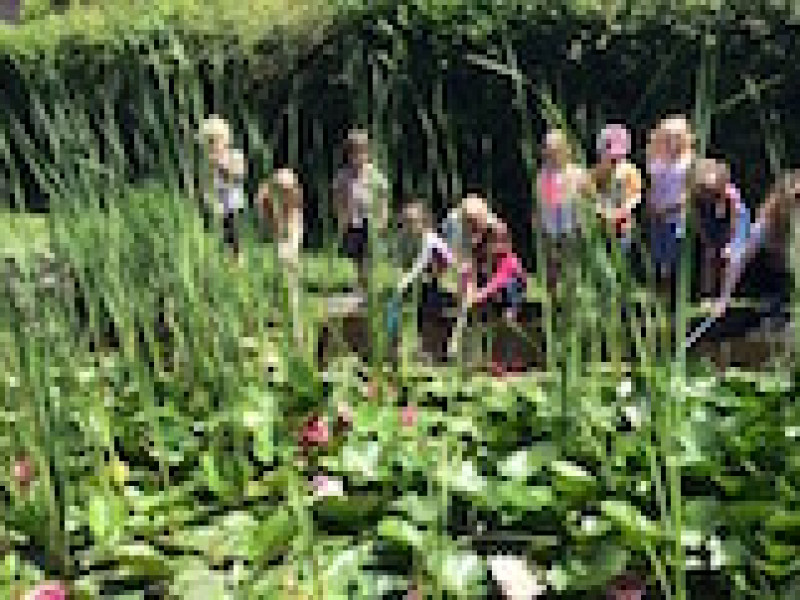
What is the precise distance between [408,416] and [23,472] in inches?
24.8

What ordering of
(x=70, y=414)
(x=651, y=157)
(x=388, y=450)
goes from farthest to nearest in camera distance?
(x=651, y=157) < (x=70, y=414) < (x=388, y=450)

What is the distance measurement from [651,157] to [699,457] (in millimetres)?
3661

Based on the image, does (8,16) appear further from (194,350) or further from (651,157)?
(194,350)

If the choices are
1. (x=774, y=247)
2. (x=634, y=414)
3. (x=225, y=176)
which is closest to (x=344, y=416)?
(x=634, y=414)

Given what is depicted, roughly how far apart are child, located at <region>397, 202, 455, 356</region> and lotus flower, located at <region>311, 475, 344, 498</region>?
0.77 meters

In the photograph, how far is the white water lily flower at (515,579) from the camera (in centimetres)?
229

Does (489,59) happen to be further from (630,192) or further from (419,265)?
(419,265)

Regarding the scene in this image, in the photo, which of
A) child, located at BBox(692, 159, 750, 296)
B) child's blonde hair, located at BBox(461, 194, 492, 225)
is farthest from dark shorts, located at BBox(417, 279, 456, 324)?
child, located at BBox(692, 159, 750, 296)

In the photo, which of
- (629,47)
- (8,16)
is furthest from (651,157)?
(8,16)

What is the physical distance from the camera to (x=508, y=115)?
1120 centimetres

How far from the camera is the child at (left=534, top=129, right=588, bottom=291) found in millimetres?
2914

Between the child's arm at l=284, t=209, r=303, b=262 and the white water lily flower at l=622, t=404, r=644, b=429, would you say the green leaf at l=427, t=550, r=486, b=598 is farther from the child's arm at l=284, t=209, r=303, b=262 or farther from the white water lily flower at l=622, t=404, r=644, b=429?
Answer: the child's arm at l=284, t=209, r=303, b=262

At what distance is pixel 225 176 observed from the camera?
409 cm

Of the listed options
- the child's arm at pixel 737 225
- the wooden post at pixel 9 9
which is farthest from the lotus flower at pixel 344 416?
the wooden post at pixel 9 9
